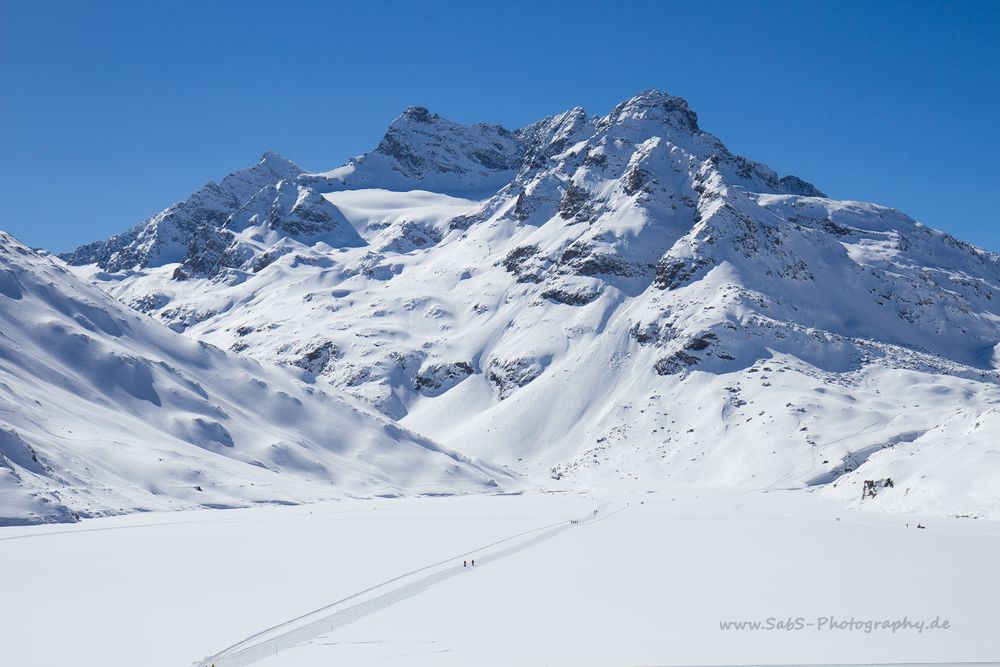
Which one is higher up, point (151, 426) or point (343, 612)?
point (151, 426)

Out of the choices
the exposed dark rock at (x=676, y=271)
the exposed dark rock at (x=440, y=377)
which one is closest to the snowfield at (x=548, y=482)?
the exposed dark rock at (x=676, y=271)

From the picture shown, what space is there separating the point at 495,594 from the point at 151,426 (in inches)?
3024

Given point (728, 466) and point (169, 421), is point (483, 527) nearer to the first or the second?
point (169, 421)

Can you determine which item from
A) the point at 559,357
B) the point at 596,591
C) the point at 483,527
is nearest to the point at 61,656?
the point at 596,591

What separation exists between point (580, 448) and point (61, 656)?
133m

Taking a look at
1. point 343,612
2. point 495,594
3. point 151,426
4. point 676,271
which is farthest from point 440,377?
point 343,612

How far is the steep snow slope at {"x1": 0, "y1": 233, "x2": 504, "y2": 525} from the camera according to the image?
61375 millimetres

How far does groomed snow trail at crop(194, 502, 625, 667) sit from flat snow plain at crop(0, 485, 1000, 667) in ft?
0.35

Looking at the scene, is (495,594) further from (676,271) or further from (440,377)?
(440,377)

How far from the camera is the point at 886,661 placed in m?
14.8

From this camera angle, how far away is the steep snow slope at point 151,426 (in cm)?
6138

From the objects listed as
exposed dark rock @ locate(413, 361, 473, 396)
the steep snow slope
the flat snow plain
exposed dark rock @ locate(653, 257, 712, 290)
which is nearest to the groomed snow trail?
the flat snow plain

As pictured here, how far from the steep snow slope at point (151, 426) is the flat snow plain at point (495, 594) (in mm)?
19970

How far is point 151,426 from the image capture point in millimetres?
87750
